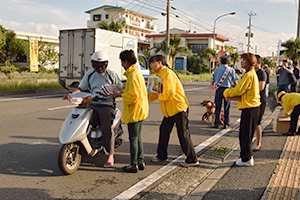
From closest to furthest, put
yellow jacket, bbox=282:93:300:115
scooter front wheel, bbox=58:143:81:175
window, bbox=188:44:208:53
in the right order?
scooter front wheel, bbox=58:143:81:175 → yellow jacket, bbox=282:93:300:115 → window, bbox=188:44:208:53

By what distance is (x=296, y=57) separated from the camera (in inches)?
926

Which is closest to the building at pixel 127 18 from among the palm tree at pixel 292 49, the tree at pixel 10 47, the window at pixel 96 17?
the window at pixel 96 17

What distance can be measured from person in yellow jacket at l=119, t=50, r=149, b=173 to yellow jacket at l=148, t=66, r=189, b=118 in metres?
0.28

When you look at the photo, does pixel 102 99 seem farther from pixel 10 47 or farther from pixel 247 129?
pixel 10 47

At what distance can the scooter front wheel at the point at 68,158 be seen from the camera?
388cm

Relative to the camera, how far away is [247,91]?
14.9 ft

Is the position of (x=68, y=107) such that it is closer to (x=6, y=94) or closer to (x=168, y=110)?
(x=6, y=94)

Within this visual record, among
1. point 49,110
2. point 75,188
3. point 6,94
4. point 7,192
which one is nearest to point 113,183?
point 75,188

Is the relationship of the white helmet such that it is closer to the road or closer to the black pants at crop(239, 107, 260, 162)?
the road

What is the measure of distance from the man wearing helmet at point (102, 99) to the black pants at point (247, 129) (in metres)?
2.02

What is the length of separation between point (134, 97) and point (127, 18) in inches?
2481

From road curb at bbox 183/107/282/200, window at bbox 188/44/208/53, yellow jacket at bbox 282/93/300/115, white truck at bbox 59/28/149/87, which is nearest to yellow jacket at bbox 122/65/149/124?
road curb at bbox 183/107/282/200

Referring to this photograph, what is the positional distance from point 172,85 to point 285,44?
23272mm

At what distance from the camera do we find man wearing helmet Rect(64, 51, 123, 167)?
4.31m
